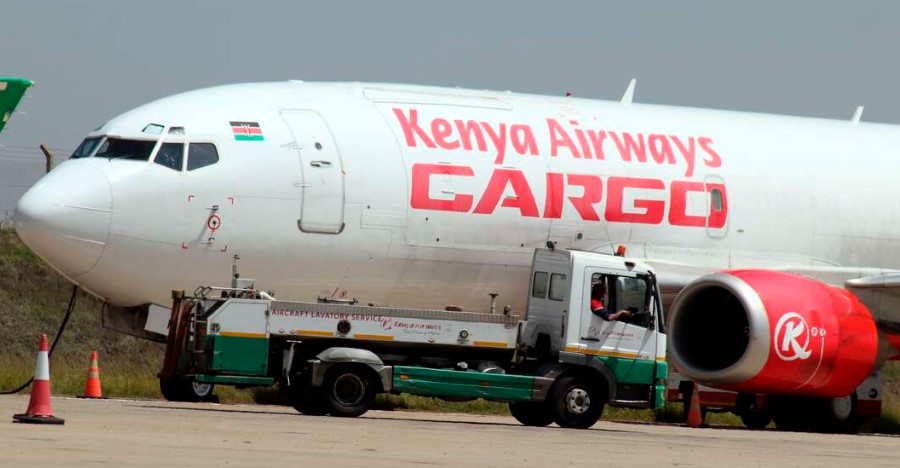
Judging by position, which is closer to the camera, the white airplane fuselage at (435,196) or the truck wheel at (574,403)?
the truck wheel at (574,403)

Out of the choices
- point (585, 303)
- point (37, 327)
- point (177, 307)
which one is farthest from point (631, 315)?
point (37, 327)

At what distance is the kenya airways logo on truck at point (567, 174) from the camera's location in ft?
69.9

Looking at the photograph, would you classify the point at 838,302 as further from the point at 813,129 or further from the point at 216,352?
the point at 216,352

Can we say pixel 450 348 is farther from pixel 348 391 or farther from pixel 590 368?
pixel 590 368

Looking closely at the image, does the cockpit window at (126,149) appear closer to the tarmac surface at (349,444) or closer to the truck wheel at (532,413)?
the tarmac surface at (349,444)

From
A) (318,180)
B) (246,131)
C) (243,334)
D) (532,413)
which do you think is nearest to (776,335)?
(532,413)

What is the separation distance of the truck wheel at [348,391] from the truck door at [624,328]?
2.75 metres

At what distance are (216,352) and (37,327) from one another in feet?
58.1

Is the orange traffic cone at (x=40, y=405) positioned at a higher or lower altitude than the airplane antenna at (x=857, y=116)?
lower

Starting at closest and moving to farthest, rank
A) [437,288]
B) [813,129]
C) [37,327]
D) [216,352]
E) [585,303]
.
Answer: [216,352]
[585,303]
[437,288]
[813,129]
[37,327]

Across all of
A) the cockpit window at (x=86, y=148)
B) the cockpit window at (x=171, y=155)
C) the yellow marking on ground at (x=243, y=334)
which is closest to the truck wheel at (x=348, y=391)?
the yellow marking on ground at (x=243, y=334)

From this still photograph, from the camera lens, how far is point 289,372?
62.6 feet

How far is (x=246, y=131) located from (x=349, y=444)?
285 inches

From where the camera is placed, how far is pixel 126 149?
20156mm
